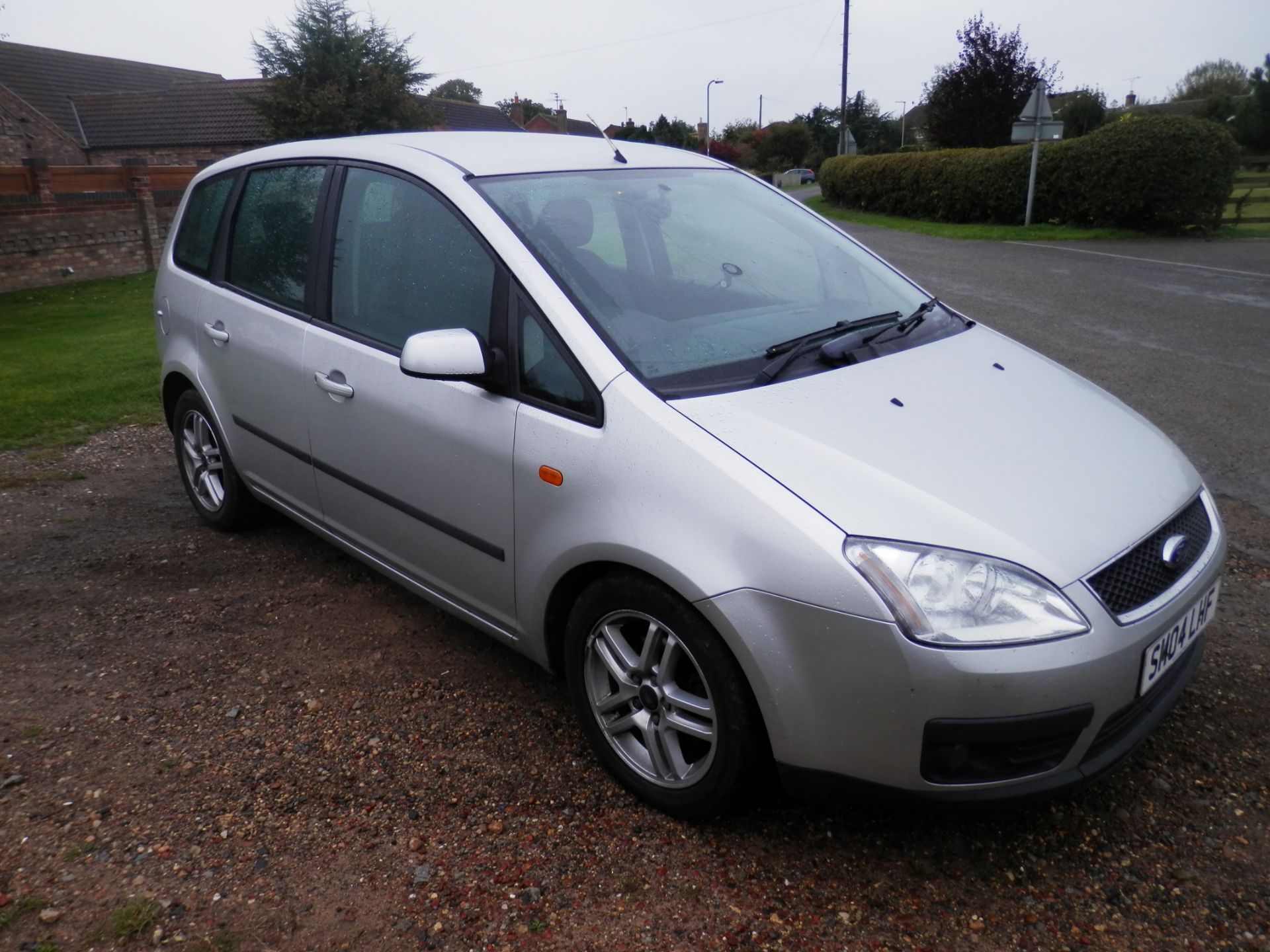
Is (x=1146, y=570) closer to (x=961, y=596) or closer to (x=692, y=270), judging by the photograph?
(x=961, y=596)

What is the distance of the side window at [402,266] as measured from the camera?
3.14m

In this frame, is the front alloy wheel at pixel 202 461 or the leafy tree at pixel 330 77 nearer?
the front alloy wheel at pixel 202 461

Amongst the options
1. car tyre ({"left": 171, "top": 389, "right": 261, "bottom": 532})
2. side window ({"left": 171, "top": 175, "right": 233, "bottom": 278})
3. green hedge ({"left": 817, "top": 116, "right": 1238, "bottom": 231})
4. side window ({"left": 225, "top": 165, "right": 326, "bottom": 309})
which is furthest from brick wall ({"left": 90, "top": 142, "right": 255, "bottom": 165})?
side window ({"left": 225, "top": 165, "right": 326, "bottom": 309})

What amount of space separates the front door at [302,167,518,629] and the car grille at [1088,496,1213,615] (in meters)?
1.58

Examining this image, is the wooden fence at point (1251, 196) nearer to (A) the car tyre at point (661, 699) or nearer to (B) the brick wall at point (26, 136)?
(A) the car tyre at point (661, 699)

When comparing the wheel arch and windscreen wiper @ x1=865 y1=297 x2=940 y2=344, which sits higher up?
windscreen wiper @ x1=865 y1=297 x2=940 y2=344

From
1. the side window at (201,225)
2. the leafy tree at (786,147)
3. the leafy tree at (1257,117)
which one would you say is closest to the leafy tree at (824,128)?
the leafy tree at (786,147)

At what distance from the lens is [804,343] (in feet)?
9.93

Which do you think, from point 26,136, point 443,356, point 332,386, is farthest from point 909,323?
point 26,136

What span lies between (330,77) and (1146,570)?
3006 cm

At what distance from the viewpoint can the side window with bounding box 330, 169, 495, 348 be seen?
3.14m

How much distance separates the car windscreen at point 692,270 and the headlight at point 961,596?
0.74 m

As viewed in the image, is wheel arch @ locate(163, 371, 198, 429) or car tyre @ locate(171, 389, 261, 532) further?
wheel arch @ locate(163, 371, 198, 429)

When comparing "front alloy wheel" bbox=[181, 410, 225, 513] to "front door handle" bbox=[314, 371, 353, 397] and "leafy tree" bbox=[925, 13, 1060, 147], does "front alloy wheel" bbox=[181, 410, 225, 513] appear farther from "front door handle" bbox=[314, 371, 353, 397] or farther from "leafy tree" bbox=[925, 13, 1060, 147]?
"leafy tree" bbox=[925, 13, 1060, 147]
